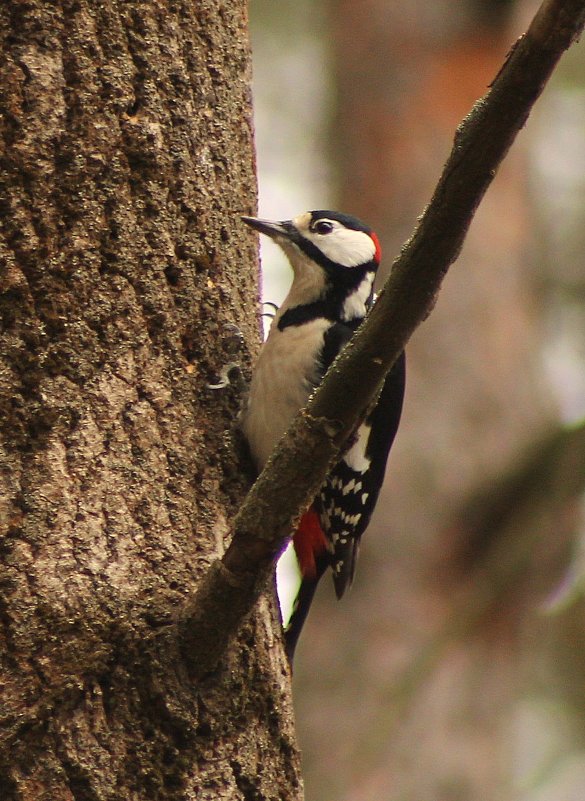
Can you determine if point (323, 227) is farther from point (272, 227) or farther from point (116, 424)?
point (116, 424)

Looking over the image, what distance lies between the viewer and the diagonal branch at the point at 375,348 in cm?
137

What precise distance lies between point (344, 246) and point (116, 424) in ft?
4.99

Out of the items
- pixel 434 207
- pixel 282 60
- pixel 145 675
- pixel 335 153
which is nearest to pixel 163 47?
pixel 434 207

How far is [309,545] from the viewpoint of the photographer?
320 centimetres

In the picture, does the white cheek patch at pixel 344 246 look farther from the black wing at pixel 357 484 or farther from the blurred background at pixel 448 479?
the blurred background at pixel 448 479

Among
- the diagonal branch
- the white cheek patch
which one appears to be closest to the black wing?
the white cheek patch

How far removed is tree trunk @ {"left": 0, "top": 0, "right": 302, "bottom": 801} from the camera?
187cm

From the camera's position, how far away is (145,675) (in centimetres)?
192

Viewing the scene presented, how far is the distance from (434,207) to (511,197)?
4.25m

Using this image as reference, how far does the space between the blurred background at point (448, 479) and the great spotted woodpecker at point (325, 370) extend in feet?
3.17

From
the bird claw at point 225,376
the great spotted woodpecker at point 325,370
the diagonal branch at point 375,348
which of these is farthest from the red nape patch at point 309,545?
the diagonal branch at point 375,348

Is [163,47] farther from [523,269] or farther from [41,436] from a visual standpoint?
[523,269]

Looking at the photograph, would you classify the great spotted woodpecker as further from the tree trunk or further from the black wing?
the tree trunk

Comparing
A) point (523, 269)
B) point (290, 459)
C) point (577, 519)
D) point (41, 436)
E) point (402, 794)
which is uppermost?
point (290, 459)
